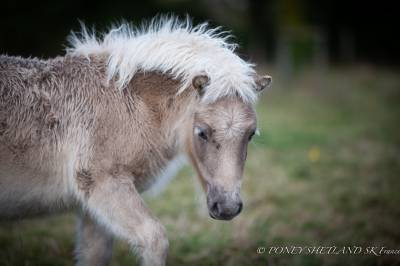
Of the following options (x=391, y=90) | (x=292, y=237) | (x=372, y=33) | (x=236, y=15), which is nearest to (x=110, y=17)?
(x=236, y=15)

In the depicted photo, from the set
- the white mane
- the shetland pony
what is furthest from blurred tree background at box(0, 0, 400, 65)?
the shetland pony

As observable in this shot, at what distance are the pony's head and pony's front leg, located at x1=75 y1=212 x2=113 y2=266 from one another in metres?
1.18

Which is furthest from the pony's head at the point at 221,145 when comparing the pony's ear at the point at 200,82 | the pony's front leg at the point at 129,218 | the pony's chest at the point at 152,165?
A: the pony's front leg at the point at 129,218

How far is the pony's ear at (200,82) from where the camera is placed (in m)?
4.36

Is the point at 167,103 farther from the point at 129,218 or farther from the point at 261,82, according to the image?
the point at 129,218

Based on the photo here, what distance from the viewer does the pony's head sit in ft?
13.6

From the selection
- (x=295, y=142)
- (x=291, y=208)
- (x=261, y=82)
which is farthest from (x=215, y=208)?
(x=295, y=142)

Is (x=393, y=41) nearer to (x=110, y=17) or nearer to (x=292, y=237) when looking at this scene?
(x=110, y=17)

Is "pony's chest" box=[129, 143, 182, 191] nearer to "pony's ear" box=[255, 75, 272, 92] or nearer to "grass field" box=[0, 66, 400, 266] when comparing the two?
"grass field" box=[0, 66, 400, 266]

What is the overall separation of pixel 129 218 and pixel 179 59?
5.25 ft

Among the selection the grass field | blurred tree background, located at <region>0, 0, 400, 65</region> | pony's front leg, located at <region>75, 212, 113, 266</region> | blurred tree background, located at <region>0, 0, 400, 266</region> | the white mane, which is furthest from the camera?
blurred tree background, located at <region>0, 0, 400, 65</region>

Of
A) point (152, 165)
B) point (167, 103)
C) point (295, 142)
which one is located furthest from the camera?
point (295, 142)

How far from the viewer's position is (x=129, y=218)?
411 centimetres

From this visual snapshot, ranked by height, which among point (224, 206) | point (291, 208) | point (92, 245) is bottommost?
point (92, 245)
